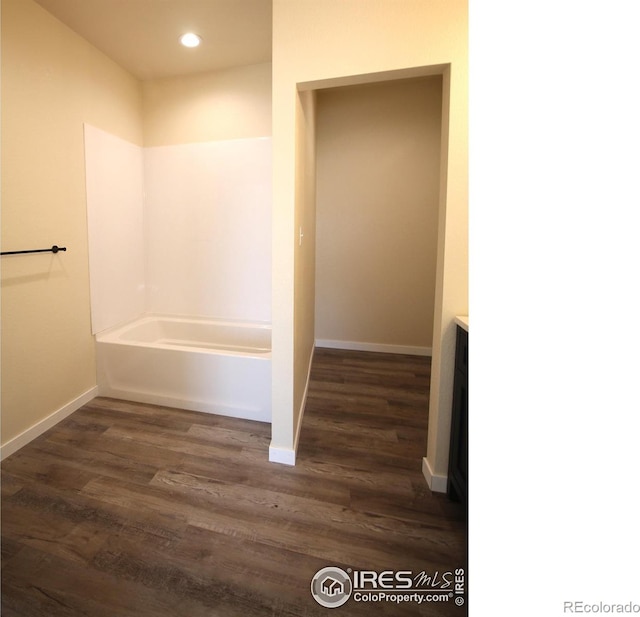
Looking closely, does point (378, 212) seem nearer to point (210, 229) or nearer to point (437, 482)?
point (210, 229)

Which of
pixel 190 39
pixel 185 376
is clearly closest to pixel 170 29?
pixel 190 39

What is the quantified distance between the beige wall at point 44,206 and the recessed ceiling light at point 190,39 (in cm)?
68

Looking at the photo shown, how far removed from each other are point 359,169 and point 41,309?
3039mm

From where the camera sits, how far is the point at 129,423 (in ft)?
6.69

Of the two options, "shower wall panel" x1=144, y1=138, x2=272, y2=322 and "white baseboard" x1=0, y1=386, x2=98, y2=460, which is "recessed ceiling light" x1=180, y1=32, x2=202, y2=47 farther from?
"white baseboard" x1=0, y1=386, x2=98, y2=460

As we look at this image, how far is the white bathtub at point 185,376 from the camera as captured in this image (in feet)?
6.84

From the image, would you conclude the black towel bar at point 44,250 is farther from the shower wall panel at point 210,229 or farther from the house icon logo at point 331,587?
the house icon logo at point 331,587

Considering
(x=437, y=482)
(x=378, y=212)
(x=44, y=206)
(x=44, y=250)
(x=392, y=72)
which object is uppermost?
(x=392, y=72)

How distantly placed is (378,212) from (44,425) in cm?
336

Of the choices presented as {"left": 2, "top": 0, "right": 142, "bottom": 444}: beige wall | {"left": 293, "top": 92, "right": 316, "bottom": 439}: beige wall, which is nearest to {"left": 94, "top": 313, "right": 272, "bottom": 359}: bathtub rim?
{"left": 2, "top": 0, "right": 142, "bottom": 444}: beige wall

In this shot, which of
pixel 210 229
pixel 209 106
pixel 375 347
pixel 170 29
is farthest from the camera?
pixel 375 347

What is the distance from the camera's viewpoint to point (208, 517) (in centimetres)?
136

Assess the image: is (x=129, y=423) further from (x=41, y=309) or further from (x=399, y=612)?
(x=399, y=612)

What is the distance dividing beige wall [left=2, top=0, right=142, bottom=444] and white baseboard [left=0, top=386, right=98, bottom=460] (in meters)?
0.03
